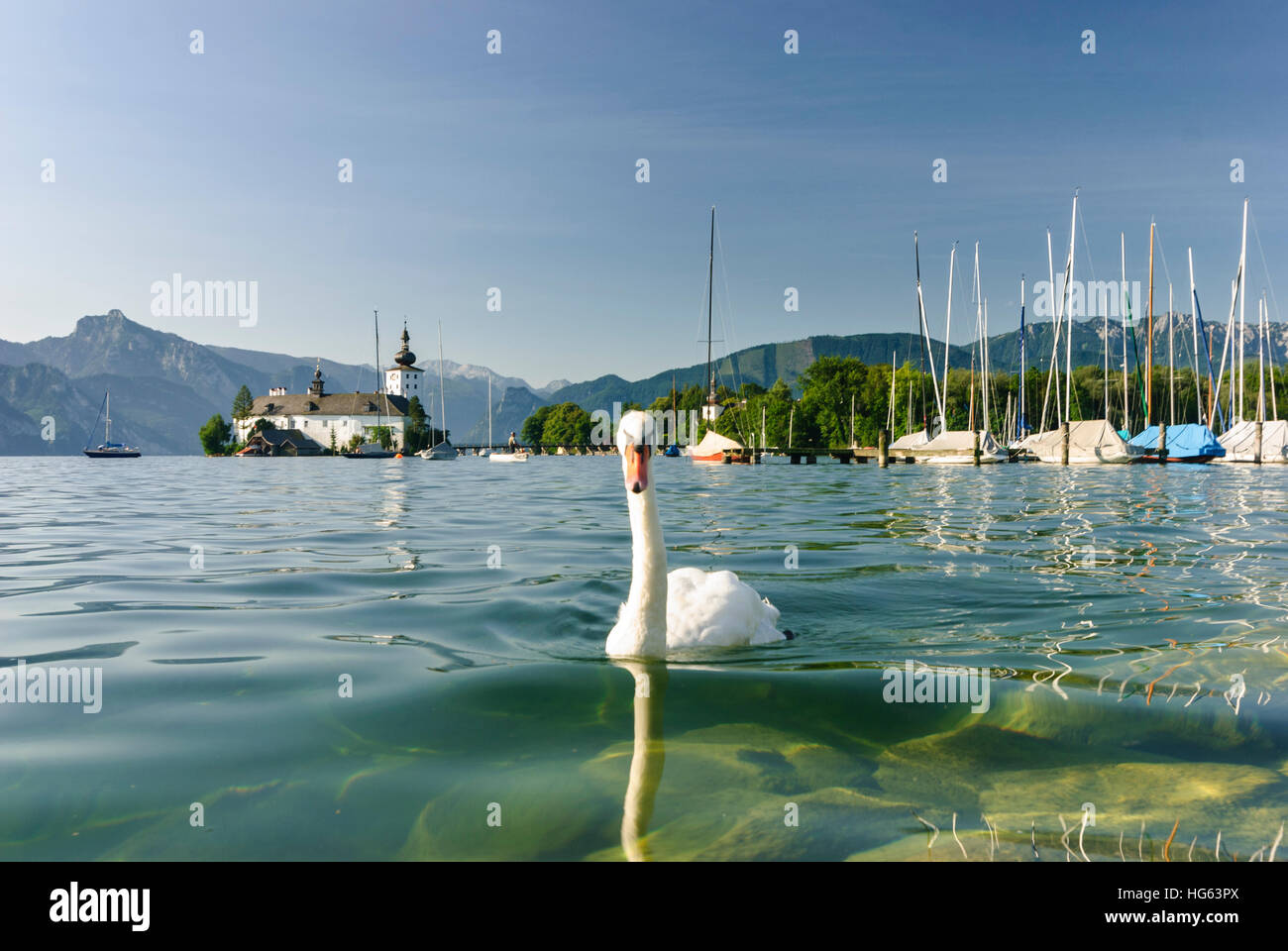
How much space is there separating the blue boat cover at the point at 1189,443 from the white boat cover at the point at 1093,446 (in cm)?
246

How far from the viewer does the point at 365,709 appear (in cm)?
539

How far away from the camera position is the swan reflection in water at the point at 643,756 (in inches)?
141

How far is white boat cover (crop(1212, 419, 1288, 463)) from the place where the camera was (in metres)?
54.9

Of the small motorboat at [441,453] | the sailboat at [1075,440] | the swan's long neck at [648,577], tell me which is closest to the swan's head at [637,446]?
the swan's long neck at [648,577]

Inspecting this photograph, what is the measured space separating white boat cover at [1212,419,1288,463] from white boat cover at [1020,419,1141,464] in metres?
7.21

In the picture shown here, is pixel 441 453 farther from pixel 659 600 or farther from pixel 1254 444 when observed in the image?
pixel 659 600

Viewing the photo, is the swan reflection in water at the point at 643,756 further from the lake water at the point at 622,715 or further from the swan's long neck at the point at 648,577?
the swan's long neck at the point at 648,577

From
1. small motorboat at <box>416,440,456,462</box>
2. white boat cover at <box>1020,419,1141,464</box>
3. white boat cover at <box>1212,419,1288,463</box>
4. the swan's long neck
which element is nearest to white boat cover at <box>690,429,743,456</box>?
white boat cover at <box>1020,419,1141,464</box>

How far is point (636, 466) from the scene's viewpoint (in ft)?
18.5

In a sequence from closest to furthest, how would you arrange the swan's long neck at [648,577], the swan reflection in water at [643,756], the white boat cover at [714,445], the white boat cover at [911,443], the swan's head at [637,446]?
the swan reflection in water at [643,756] → the swan's head at [637,446] → the swan's long neck at [648,577] → the white boat cover at [911,443] → the white boat cover at [714,445]

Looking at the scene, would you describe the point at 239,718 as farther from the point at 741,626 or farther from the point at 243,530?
the point at 243,530

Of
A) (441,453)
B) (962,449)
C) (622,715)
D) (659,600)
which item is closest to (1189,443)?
(962,449)

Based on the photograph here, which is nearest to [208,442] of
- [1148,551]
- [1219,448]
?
[1219,448]
